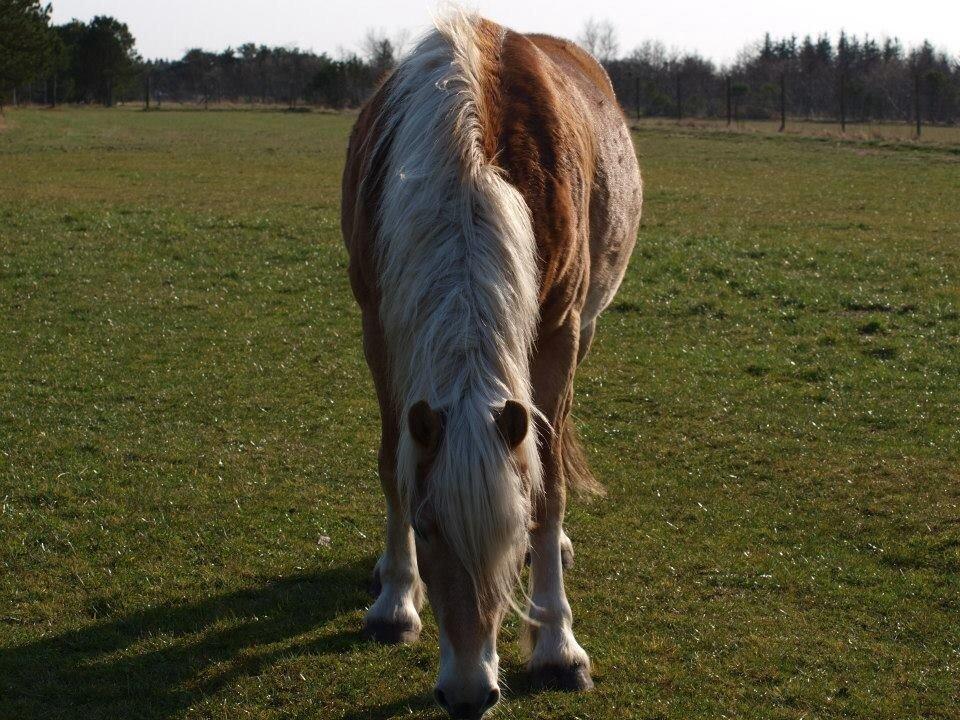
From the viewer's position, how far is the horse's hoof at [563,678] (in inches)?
145

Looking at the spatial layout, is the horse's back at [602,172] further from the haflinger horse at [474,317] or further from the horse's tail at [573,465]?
the horse's tail at [573,465]

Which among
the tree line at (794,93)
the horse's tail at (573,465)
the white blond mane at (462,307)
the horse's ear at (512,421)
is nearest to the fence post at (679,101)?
the tree line at (794,93)

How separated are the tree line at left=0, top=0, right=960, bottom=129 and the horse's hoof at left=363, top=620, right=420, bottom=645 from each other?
17757mm

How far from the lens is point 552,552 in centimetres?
384

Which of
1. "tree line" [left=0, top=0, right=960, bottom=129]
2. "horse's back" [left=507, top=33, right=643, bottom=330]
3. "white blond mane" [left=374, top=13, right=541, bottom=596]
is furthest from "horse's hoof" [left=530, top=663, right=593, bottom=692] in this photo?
"tree line" [left=0, top=0, right=960, bottom=129]

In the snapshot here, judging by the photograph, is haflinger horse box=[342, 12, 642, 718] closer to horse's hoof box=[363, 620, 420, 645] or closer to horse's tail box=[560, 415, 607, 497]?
horse's hoof box=[363, 620, 420, 645]

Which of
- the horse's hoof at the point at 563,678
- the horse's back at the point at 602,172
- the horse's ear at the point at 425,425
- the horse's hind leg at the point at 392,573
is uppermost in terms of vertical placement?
the horse's back at the point at 602,172

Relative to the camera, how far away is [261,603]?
4.34 meters

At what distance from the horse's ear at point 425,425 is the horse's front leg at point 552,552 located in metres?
0.81

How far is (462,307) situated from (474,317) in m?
0.05

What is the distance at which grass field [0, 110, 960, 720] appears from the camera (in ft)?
12.3

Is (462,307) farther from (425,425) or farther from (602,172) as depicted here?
(602,172)

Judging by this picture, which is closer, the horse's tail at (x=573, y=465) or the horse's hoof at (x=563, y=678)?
the horse's hoof at (x=563, y=678)

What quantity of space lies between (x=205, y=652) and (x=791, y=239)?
1119cm
